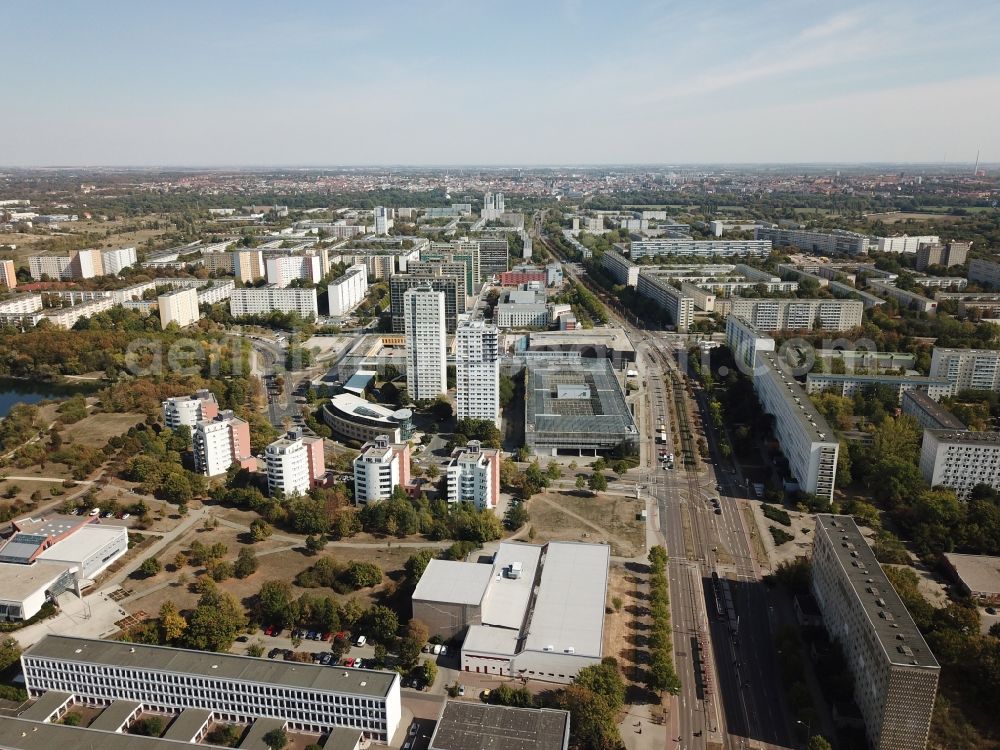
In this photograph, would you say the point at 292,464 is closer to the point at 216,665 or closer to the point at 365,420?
the point at 365,420

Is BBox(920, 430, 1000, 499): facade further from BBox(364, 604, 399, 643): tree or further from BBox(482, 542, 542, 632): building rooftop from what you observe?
BBox(364, 604, 399, 643): tree

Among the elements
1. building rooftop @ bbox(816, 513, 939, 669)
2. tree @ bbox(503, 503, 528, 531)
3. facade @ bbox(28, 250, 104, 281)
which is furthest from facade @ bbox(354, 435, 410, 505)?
facade @ bbox(28, 250, 104, 281)

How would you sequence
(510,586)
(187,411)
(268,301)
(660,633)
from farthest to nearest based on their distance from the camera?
1. (268,301)
2. (187,411)
3. (510,586)
4. (660,633)

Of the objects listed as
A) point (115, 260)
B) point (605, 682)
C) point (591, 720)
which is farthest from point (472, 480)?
point (115, 260)

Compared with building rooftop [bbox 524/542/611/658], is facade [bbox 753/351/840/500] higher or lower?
higher

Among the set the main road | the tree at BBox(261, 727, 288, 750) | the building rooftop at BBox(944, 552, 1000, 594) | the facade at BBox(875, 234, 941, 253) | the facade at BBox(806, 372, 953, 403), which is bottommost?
the main road

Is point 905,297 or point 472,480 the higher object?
point 905,297
